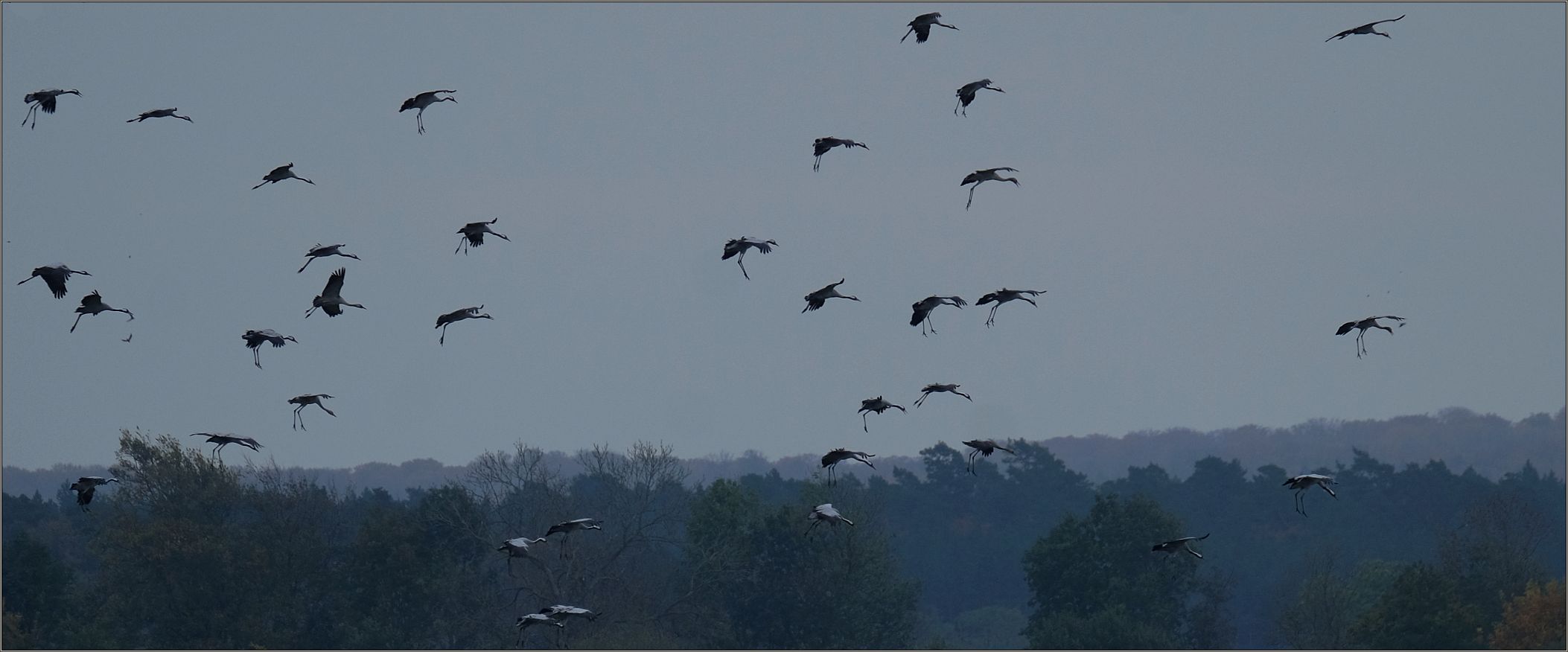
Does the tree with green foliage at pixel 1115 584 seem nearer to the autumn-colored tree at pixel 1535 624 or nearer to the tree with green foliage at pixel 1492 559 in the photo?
the tree with green foliage at pixel 1492 559

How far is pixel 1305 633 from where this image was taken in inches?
3314

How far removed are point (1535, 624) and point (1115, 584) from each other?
53.4ft

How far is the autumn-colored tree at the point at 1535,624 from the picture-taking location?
71.1 metres

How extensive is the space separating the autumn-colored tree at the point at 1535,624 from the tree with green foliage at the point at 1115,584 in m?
12.8

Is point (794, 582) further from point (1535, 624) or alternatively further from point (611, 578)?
point (1535, 624)

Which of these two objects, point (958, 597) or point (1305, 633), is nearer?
point (1305, 633)

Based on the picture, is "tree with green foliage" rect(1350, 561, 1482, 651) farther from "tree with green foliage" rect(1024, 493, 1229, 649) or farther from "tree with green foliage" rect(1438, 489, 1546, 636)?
"tree with green foliage" rect(1024, 493, 1229, 649)

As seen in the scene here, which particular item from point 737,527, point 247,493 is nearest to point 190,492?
point 247,493

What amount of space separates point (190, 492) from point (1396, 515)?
73.9 m

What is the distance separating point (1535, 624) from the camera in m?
72.2

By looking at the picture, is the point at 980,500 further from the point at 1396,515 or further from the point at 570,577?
the point at 570,577

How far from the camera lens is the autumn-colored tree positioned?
71.1 m

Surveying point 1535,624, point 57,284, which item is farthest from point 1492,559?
point 57,284

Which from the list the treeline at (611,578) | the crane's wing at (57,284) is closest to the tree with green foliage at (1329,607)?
the treeline at (611,578)
